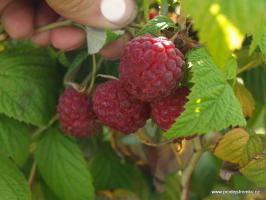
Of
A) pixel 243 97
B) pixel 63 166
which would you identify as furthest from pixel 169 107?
pixel 63 166

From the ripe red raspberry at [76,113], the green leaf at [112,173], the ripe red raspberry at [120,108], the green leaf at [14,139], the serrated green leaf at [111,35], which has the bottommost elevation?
the green leaf at [112,173]

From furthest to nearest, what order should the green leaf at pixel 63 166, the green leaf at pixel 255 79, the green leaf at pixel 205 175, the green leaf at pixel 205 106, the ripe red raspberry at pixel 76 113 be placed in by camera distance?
the green leaf at pixel 205 175 < the green leaf at pixel 255 79 < the green leaf at pixel 63 166 < the ripe red raspberry at pixel 76 113 < the green leaf at pixel 205 106

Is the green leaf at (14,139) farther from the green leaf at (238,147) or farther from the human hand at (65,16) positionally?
the green leaf at (238,147)

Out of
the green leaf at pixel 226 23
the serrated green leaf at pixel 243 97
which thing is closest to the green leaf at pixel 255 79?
the serrated green leaf at pixel 243 97

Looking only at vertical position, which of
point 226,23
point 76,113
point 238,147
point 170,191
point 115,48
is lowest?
point 170,191

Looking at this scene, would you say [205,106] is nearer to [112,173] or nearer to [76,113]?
[76,113]

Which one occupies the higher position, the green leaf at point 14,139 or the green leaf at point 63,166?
the green leaf at point 14,139

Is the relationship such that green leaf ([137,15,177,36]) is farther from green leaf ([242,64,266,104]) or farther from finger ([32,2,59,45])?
green leaf ([242,64,266,104])

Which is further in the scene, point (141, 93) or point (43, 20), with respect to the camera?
point (43, 20)

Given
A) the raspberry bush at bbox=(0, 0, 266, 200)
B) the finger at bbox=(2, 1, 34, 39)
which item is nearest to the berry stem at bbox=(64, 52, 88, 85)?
the raspberry bush at bbox=(0, 0, 266, 200)
